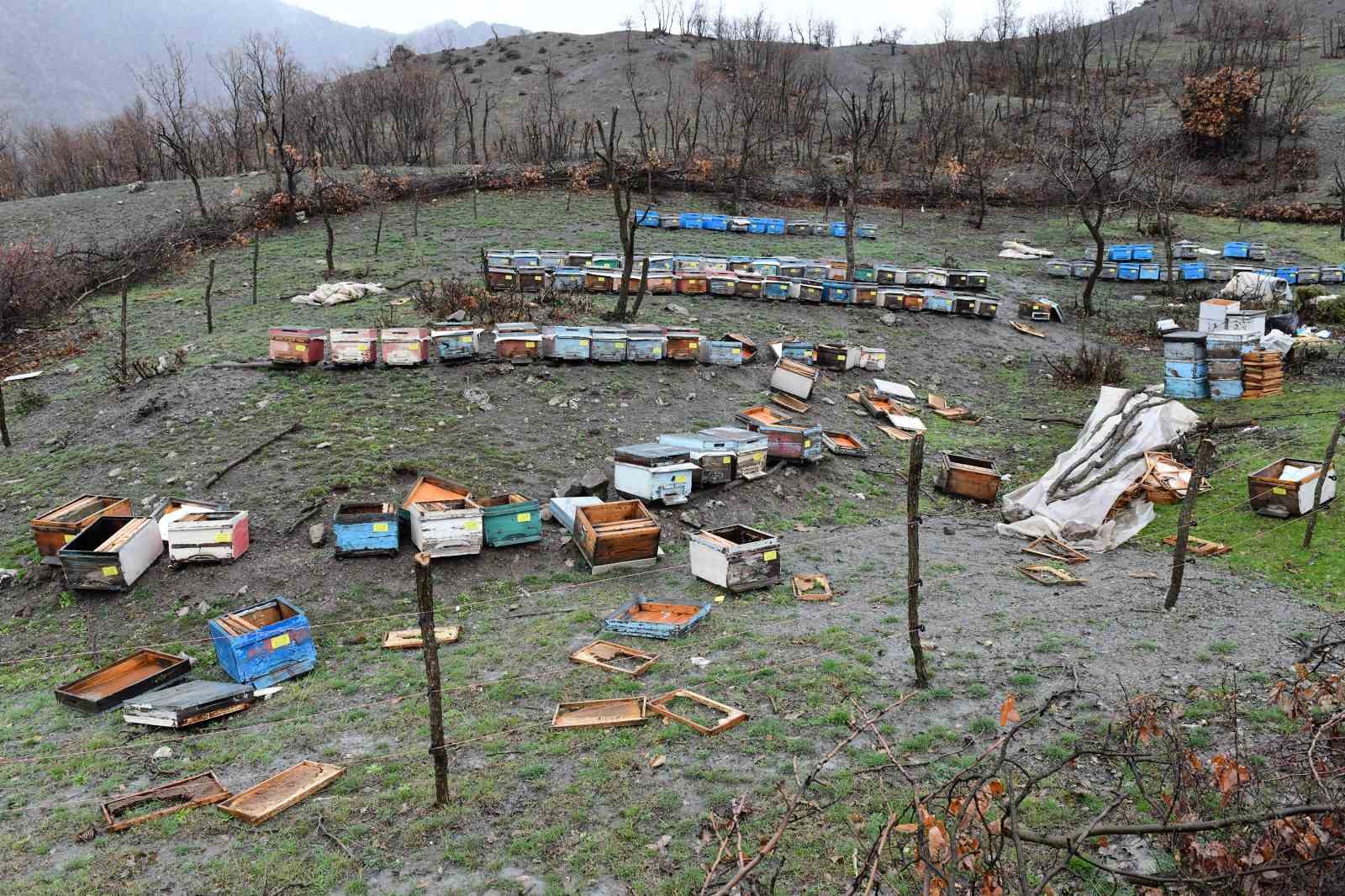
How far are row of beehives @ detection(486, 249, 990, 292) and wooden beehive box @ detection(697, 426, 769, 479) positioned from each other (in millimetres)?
10553

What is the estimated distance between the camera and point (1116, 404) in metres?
16.1

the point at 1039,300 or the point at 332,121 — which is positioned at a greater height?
the point at 332,121

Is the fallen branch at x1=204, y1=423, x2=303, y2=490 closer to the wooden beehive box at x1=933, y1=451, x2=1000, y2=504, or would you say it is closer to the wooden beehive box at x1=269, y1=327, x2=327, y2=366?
the wooden beehive box at x1=269, y1=327, x2=327, y2=366

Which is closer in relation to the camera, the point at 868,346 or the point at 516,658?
the point at 516,658

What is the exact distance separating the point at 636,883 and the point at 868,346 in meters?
19.3

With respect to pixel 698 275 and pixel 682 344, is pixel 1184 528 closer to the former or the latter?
pixel 682 344

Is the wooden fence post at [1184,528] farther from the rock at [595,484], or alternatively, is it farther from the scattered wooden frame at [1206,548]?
the rock at [595,484]

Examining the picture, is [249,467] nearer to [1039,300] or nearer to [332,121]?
[1039,300]

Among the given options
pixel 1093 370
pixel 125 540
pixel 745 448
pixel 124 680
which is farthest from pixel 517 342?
pixel 1093 370

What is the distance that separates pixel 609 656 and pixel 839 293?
62.4ft

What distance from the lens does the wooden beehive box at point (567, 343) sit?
18406mm

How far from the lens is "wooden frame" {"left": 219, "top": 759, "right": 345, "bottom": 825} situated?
7.20 meters

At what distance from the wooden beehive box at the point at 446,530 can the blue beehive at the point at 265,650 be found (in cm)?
218

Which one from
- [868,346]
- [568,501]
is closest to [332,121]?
[868,346]
